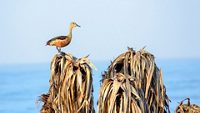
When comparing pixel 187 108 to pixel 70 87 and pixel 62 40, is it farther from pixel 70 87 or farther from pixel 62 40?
pixel 62 40

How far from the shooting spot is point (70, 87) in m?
12.0

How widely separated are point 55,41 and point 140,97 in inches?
244

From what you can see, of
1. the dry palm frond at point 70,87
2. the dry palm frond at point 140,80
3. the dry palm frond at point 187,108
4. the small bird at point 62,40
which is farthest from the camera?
the small bird at point 62,40

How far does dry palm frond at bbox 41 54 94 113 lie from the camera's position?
11.9 m

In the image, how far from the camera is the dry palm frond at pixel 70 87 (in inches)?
467

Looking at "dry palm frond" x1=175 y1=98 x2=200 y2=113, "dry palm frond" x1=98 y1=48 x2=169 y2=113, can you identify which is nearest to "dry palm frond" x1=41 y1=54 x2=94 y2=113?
"dry palm frond" x1=98 y1=48 x2=169 y2=113

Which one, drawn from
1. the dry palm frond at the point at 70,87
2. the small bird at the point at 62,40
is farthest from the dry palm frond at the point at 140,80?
the small bird at the point at 62,40

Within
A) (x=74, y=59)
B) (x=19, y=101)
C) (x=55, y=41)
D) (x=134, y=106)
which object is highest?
(x=19, y=101)

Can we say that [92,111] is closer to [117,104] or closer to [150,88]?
[150,88]

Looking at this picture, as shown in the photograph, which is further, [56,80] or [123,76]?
[56,80]

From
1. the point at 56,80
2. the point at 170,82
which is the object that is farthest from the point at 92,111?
the point at 170,82

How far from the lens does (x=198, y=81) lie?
5709 inches

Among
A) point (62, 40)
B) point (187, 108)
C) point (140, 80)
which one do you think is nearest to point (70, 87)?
point (140, 80)

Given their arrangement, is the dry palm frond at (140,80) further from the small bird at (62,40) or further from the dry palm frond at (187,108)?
the small bird at (62,40)
